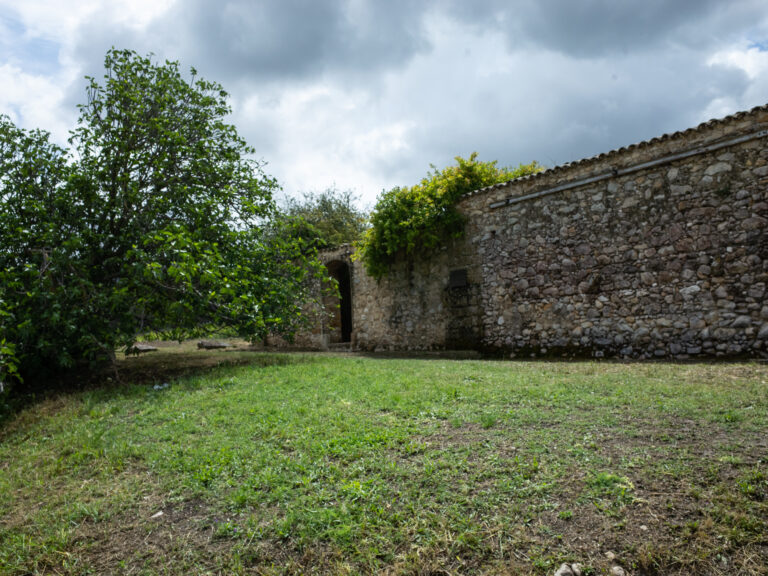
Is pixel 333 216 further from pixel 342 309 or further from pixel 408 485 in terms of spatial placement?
pixel 408 485

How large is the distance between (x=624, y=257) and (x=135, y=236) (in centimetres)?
933

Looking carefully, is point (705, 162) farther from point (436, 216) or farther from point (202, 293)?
point (202, 293)

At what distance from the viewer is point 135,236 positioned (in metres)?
8.26

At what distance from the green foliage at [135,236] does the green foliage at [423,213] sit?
3228mm

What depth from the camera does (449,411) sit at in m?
4.33

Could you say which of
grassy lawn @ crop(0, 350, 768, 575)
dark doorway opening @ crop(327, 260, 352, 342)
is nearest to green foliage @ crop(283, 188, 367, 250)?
dark doorway opening @ crop(327, 260, 352, 342)

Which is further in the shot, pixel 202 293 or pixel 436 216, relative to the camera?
pixel 436 216

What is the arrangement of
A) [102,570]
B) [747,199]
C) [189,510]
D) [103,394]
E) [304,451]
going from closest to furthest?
[102,570]
[189,510]
[304,451]
[103,394]
[747,199]

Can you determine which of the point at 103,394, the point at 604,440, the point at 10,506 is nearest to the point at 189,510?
the point at 10,506

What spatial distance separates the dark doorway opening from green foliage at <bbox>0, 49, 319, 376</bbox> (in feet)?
21.0

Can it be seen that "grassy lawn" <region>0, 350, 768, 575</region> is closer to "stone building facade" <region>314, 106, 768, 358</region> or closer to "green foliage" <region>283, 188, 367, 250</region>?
"stone building facade" <region>314, 106, 768, 358</region>

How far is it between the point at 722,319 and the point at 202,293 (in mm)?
8757

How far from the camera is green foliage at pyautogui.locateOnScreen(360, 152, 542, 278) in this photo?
37.0ft

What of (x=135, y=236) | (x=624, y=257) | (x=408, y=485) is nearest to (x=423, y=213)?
(x=624, y=257)
